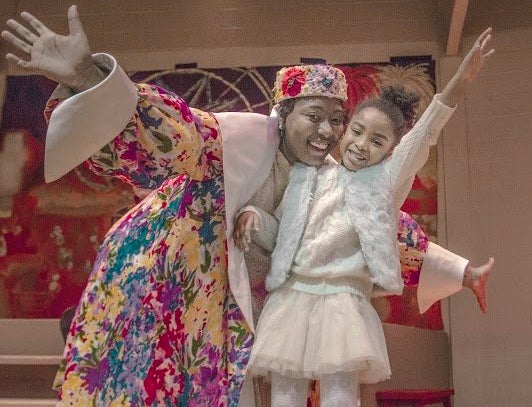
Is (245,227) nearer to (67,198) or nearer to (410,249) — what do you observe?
(410,249)

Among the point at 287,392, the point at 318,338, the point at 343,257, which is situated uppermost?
the point at 343,257

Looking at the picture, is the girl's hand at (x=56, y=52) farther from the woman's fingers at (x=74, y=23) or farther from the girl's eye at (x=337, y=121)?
the girl's eye at (x=337, y=121)

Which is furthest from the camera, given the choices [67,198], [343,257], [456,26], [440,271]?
[67,198]

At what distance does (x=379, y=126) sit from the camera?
5.57 feet

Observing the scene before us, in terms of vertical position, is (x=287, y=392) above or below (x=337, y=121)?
below

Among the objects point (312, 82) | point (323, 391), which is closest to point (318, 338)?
point (323, 391)

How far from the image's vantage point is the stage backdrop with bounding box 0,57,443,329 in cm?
474

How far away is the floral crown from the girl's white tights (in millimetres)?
662

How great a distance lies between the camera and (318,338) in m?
1.53

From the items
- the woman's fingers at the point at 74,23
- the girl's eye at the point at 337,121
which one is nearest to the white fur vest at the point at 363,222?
the girl's eye at the point at 337,121

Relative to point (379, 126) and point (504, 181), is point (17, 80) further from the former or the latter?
point (379, 126)

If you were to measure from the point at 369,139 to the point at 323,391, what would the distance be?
0.58 metres

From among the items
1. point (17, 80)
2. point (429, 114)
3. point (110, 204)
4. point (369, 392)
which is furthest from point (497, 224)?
point (17, 80)

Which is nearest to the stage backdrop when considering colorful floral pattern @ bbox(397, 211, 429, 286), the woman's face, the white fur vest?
colorful floral pattern @ bbox(397, 211, 429, 286)
